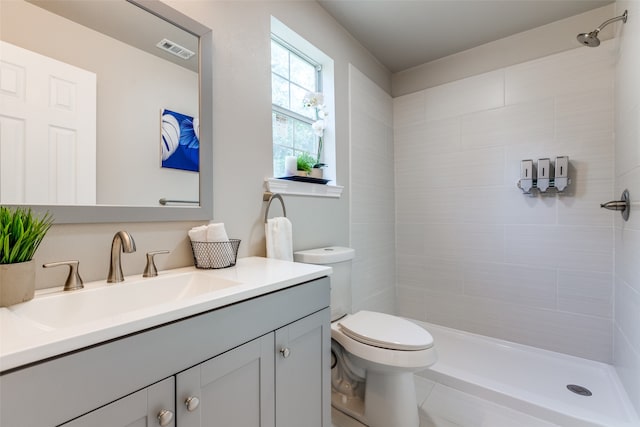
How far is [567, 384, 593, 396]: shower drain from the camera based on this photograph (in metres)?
1.62

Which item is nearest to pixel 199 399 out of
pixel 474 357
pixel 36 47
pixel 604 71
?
pixel 36 47

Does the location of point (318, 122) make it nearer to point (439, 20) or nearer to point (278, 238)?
point (278, 238)

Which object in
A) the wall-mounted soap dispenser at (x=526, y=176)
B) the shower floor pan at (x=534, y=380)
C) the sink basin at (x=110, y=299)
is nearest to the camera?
the sink basin at (x=110, y=299)

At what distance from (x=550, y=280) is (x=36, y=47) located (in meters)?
2.87

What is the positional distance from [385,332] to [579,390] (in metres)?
1.25

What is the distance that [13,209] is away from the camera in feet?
2.58

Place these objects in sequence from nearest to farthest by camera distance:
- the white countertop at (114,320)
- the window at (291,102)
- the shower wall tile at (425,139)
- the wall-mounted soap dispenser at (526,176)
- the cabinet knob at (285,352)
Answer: the white countertop at (114,320) < the cabinet knob at (285,352) < the window at (291,102) < the wall-mounted soap dispenser at (526,176) < the shower wall tile at (425,139)

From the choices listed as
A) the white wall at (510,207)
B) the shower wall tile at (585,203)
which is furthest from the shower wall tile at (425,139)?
the shower wall tile at (585,203)

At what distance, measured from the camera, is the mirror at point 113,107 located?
83 cm

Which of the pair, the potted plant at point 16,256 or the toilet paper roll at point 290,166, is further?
the toilet paper roll at point 290,166

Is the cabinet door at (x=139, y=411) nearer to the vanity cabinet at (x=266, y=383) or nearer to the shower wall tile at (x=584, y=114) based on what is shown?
the vanity cabinet at (x=266, y=383)

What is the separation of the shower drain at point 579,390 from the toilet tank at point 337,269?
53.0 inches

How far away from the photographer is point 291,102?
1855mm

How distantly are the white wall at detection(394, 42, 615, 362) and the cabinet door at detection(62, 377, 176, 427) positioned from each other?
2.29 meters
